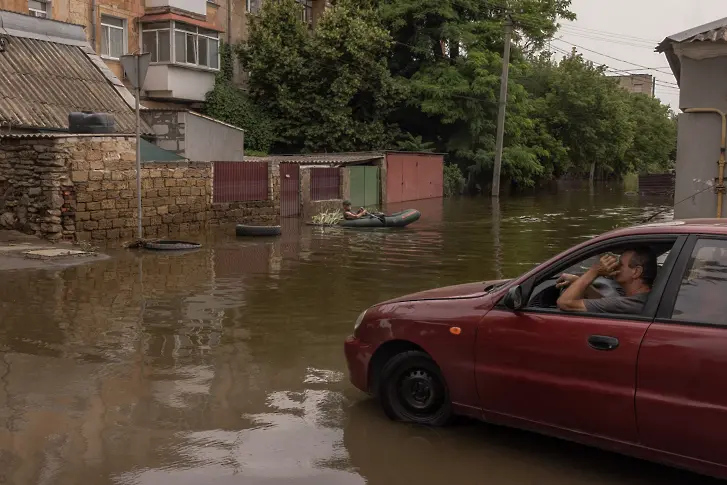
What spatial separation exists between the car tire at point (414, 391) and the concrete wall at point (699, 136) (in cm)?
805

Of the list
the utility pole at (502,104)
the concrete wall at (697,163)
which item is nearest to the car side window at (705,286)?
the concrete wall at (697,163)

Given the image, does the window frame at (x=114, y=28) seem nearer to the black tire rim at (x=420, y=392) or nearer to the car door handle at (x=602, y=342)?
the black tire rim at (x=420, y=392)

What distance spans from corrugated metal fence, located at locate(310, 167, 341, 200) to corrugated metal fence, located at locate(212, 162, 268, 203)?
14.6 ft

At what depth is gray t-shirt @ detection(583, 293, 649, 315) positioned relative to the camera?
4949 millimetres

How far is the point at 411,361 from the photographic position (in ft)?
19.4

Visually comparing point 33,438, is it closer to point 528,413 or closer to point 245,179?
point 528,413

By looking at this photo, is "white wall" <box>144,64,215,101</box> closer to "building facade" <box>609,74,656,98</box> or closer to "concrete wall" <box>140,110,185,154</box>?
"concrete wall" <box>140,110,185,154</box>

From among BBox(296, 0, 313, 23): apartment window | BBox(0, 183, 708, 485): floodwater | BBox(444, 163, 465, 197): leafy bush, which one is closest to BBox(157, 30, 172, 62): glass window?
BBox(296, 0, 313, 23): apartment window

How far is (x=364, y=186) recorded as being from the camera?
35.9m

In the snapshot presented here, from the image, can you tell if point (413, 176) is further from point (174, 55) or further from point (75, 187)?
point (75, 187)

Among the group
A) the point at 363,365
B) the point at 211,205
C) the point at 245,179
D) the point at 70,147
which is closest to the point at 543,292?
the point at 363,365

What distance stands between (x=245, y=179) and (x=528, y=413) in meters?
19.8

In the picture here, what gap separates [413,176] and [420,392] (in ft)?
117

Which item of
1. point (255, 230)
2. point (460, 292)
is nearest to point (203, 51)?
point (255, 230)
